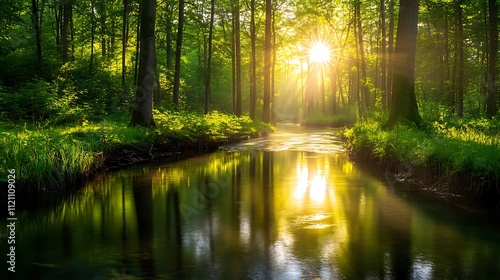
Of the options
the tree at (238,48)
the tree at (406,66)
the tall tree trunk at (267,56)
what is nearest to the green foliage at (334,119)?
the tall tree trunk at (267,56)

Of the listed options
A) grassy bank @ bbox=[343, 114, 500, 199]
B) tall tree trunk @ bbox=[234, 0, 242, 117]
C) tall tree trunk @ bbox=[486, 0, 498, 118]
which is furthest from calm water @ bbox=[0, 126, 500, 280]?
tall tree trunk @ bbox=[234, 0, 242, 117]

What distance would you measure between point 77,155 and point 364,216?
23.1ft

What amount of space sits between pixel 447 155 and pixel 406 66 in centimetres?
625

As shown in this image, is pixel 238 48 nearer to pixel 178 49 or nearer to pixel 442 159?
pixel 178 49

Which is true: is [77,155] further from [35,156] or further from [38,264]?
[38,264]

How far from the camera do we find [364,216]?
25.5 feet

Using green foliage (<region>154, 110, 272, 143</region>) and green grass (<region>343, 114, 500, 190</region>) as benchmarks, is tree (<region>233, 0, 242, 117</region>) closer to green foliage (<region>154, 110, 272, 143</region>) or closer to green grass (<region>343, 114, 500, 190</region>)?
green foliage (<region>154, 110, 272, 143</region>)

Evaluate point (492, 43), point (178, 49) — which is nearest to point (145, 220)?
point (178, 49)

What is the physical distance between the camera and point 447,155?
916 centimetres

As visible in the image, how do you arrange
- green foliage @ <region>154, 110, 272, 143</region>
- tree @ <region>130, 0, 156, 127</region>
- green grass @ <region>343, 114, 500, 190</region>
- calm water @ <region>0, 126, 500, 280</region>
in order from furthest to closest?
1. green foliage @ <region>154, 110, 272, 143</region>
2. tree @ <region>130, 0, 156, 127</region>
3. green grass @ <region>343, 114, 500, 190</region>
4. calm water @ <region>0, 126, 500, 280</region>

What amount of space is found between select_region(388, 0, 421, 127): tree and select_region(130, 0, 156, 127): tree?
947cm

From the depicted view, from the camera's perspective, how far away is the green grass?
8070mm

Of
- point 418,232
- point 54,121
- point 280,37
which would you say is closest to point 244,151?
point 54,121

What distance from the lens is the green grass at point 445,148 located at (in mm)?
8070
